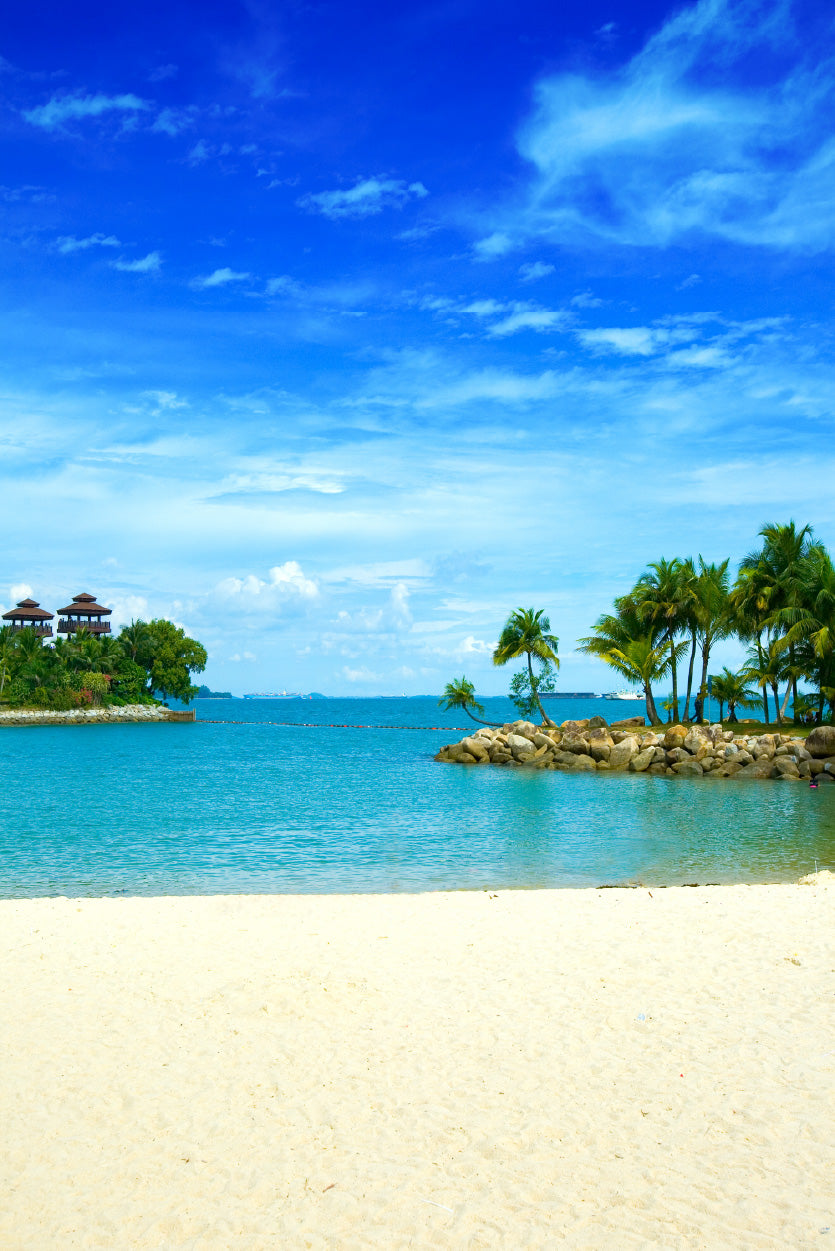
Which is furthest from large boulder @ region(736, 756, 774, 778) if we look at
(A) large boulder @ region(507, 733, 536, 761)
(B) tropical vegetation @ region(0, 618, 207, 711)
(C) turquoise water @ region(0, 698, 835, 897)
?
(B) tropical vegetation @ region(0, 618, 207, 711)

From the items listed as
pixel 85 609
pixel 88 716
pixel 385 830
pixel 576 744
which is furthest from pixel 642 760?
pixel 85 609

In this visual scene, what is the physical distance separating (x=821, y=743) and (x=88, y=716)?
82694 mm

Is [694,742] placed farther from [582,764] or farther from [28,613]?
[28,613]

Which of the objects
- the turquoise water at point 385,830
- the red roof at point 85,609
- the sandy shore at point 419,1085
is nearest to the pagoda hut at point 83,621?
the red roof at point 85,609

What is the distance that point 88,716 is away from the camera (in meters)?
96.4

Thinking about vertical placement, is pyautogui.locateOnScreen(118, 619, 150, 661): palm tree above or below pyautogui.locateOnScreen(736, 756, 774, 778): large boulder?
above

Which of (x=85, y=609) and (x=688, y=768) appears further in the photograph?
(x=85, y=609)

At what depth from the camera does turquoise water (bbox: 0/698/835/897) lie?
52.9ft

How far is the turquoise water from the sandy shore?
5792 millimetres

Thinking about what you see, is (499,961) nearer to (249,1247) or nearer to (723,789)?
(249,1247)

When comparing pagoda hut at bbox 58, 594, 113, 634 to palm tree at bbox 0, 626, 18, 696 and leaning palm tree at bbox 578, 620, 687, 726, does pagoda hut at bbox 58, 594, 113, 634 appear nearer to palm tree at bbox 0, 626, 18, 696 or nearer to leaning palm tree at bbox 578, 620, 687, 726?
palm tree at bbox 0, 626, 18, 696

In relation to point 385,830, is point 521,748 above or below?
above

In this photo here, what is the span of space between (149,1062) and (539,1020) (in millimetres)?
3418

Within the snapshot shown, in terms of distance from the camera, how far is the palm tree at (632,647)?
4906cm
